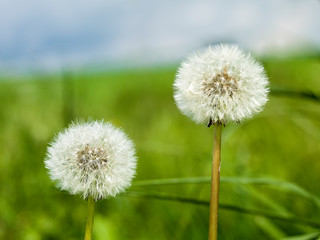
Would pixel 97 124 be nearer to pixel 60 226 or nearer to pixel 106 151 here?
pixel 106 151

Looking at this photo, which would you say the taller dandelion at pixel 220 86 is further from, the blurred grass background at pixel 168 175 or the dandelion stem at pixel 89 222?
the blurred grass background at pixel 168 175

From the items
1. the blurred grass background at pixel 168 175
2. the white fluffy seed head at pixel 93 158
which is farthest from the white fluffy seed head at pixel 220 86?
the blurred grass background at pixel 168 175

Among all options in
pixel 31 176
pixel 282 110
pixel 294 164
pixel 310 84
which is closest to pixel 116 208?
pixel 31 176

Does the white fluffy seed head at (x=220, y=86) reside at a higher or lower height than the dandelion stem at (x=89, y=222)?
higher

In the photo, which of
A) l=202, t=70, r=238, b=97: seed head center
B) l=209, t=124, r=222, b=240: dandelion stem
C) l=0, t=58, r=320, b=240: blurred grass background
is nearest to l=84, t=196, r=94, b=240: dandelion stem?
l=209, t=124, r=222, b=240: dandelion stem

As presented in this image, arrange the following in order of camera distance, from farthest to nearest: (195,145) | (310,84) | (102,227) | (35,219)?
(310,84) → (195,145) → (35,219) → (102,227)

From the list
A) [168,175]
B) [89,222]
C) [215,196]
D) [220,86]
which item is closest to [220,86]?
[220,86]
